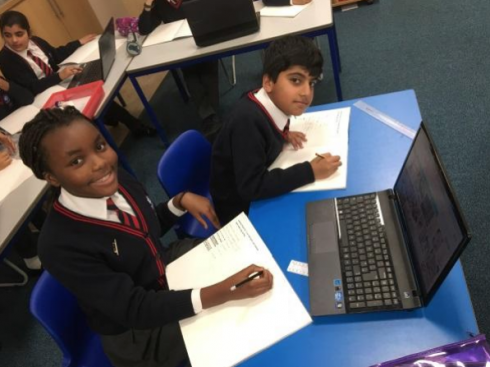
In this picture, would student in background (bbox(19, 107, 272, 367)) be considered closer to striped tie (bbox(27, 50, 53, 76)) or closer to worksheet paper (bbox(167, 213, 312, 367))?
worksheet paper (bbox(167, 213, 312, 367))

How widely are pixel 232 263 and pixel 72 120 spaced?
548 millimetres

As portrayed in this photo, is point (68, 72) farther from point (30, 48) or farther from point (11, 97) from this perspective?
point (30, 48)

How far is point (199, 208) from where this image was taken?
1286 millimetres

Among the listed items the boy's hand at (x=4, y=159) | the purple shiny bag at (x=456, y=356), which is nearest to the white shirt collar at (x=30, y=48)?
the boy's hand at (x=4, y=159)

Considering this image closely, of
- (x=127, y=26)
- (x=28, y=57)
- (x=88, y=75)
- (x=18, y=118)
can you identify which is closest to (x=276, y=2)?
(x=127, y=26)

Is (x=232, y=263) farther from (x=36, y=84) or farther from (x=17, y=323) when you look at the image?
(x=36, y=84)

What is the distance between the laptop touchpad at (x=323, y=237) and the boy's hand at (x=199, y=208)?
0.43m

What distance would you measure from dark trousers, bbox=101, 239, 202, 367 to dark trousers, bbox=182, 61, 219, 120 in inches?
81.7

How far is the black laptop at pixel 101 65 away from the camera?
2353mm

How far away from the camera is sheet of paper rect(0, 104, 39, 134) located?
2166mm

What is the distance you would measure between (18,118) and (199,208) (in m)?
1.69

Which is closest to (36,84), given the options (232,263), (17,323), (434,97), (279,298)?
(17,323)

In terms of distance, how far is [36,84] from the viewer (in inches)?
99.2

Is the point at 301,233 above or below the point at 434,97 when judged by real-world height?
above
